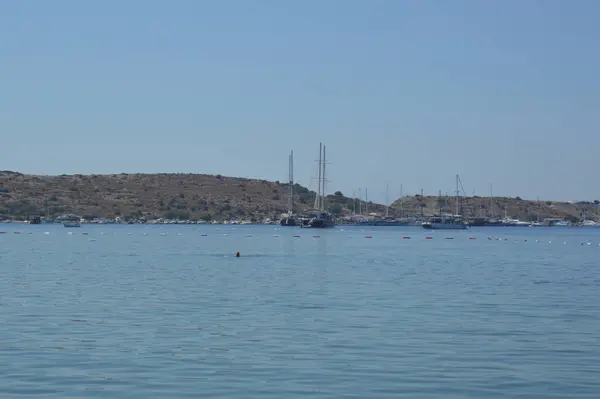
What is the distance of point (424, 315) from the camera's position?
36.7m

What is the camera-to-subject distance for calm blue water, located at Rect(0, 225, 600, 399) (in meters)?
23.1

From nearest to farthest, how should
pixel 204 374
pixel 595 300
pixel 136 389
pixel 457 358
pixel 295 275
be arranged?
pixel 136 389 < pixel 204 374 < pixel 457 358 < pixel 595 300 < pixel 295 275

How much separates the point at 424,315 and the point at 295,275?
22.1 meters

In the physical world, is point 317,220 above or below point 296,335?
above

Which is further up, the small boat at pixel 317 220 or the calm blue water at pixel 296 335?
the small boat at pixel 317 220

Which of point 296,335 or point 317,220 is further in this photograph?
point 317,220

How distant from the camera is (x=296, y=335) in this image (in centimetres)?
3077

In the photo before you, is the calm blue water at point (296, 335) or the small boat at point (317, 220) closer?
the calm blue water at point (296, 335)

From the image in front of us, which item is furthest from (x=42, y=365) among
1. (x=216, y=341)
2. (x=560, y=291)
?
(x=560, y=291)

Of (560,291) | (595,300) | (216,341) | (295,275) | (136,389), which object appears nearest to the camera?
(136,389)

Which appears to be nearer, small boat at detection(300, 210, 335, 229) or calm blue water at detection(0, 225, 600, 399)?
calm blue water at detection(0, 225, 600, 399)

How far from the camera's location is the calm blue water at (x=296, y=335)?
2314 centimetres

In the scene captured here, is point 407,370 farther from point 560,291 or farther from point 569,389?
point 560,291

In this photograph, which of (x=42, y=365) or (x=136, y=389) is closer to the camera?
(x=136, y=389)
